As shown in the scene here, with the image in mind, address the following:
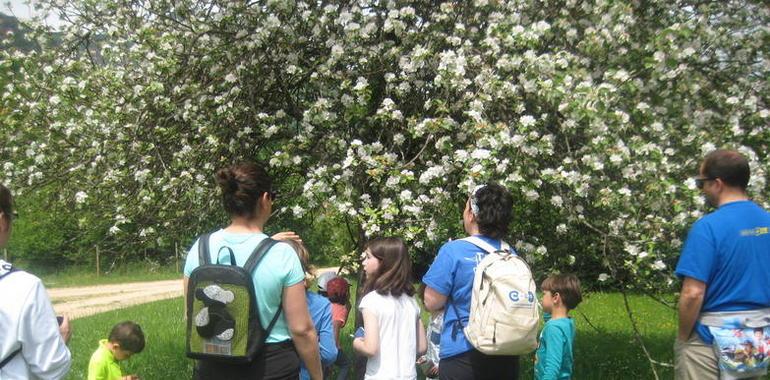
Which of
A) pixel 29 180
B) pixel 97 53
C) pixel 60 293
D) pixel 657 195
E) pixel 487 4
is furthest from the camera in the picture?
pixel 60 293

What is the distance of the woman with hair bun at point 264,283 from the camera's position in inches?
119

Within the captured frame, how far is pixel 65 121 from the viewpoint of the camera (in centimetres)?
630

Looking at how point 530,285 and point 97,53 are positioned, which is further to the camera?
point 97,53

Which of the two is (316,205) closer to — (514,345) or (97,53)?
(514,345)

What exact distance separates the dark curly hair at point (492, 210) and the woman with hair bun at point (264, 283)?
3.55 ft

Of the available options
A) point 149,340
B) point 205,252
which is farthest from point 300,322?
point 149,340

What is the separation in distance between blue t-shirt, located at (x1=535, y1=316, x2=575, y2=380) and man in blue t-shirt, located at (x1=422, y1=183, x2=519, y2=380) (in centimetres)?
86

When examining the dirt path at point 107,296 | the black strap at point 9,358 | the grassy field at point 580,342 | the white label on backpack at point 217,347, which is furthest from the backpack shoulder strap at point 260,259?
the dirt path at point 107,296

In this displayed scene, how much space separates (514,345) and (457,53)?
2.64 metres

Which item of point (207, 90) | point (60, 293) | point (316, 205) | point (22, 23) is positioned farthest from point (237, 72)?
point (60, 293)

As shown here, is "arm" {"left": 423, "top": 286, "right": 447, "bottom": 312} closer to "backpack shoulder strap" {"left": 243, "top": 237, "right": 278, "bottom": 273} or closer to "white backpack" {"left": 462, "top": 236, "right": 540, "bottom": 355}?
"white backpack" {"left": 462, "top": 236, "right": 540, "bottom": 355}

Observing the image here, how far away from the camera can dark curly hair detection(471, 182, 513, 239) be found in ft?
12.2

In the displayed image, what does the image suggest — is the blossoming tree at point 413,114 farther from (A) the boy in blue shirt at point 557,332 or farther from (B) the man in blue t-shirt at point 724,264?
(B) the man in blue t-shirt at point 724,264

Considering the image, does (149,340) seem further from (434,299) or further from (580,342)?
(434,299)
